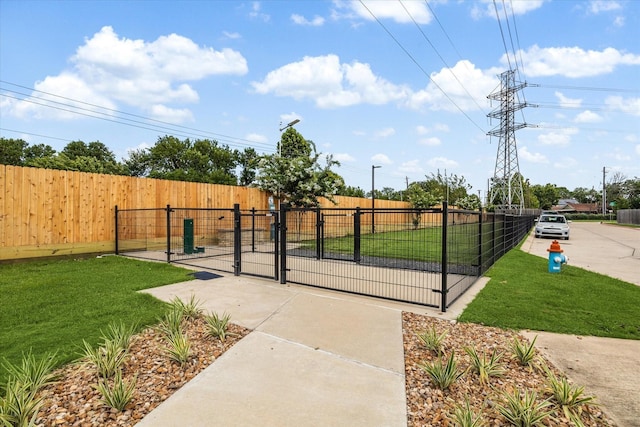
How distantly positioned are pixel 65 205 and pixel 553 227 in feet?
71.9

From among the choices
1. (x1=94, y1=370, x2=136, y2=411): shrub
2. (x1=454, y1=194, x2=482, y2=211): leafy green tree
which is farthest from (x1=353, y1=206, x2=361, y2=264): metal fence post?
(x1=454, y1=194, x2=482, y2=211): leafy green tree

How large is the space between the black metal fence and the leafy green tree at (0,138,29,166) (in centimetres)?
4021

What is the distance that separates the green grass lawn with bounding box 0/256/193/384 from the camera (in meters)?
3.45

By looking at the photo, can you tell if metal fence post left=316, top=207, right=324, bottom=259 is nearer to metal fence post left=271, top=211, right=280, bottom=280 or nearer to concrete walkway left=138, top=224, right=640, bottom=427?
metal fence post left=271, top=211, right=280, bottom=280

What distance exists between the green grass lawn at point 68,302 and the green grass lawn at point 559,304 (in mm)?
4529

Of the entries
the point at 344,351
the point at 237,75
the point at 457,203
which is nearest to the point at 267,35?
the point at 237,75

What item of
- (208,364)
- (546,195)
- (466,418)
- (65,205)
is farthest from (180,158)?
(546,195)

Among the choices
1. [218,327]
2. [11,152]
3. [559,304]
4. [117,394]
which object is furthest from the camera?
[11,152]

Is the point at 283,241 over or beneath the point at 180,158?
beneath

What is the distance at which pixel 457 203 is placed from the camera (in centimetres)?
3362

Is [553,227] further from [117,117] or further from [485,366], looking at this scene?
Answer: [117,117]

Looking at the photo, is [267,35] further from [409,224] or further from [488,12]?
[409,224]

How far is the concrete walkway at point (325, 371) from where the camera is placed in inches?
90.0

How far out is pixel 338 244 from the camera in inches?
337
